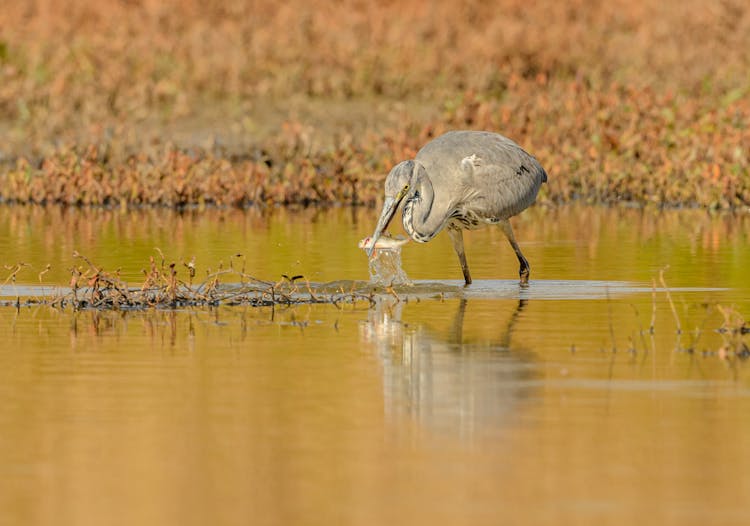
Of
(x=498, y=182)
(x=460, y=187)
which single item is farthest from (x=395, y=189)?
(x=498, y=182)

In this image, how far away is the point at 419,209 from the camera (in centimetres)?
1224

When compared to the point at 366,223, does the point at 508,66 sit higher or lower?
higher

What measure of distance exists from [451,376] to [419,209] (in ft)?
11.3

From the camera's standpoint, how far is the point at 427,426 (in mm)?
7660

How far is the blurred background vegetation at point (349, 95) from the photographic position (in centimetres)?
2195

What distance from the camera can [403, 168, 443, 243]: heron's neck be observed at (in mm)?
12227

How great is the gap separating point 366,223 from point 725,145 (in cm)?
448

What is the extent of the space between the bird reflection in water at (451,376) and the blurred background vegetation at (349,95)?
10.8 metres

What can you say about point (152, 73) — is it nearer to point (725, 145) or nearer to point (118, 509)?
point (725, 145)

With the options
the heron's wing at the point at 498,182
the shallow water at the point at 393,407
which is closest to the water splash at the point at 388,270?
the shallow water at the point at 393,407

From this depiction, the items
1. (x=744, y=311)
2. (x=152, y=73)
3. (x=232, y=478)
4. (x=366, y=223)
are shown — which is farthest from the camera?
(x=152, y=73)

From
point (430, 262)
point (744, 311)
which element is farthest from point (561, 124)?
point (744, 311)

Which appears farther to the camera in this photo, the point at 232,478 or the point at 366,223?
the point at 366,223

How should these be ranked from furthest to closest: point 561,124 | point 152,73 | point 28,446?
1. point 152,73
2. point 561,124
3. point 28,446
